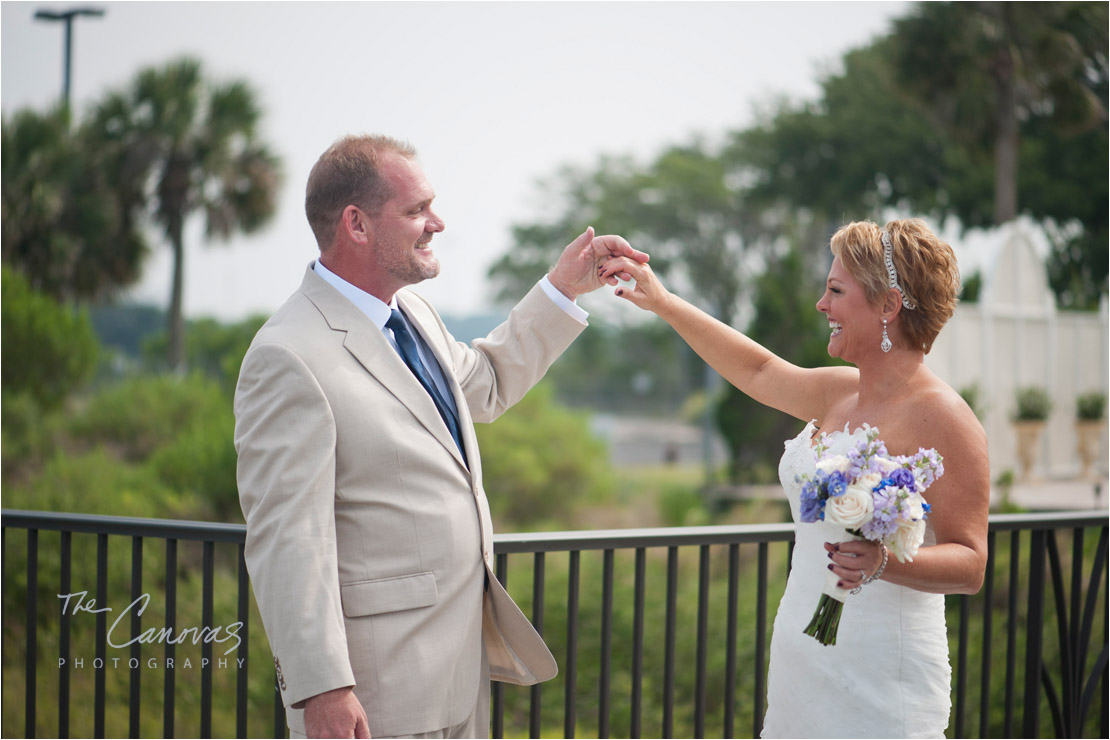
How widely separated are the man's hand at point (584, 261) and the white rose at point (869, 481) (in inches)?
37.9

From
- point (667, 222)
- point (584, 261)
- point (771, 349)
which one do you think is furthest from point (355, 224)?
point (667, 222)

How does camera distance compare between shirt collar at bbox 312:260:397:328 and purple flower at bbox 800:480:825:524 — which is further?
shirt collar at bbox 312:260:397:328

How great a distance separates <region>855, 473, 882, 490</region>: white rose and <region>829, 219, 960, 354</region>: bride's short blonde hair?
542mm

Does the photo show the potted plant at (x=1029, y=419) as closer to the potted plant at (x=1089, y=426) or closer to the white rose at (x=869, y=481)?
the potted plant at (x=1089, y=426)

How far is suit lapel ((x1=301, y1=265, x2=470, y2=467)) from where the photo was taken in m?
1.94

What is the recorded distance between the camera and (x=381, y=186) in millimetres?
2016

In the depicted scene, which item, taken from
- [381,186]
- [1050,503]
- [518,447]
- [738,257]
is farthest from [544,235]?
[381,186]

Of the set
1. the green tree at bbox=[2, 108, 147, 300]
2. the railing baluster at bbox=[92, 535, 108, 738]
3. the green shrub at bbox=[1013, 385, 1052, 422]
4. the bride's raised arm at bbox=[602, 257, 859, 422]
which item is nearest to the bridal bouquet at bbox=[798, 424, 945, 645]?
the bride's raised arm at bbox=[602, 257, 859, 422]

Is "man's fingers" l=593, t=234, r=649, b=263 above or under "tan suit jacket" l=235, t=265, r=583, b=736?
above

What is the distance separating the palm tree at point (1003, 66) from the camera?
569 inches

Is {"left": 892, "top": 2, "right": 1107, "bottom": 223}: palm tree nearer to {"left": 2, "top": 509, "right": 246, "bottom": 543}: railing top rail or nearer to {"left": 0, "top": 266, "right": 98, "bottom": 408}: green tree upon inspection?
{"left": 0, "top": 266, "right": 98, "bottom": 408}: green tree

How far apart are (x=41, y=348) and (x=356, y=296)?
12549 mm

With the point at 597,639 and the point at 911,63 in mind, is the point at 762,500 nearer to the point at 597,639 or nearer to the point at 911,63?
the point at 597,639

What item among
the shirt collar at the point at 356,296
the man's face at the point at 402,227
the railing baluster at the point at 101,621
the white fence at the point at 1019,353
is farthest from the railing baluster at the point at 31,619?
the white fence at the point at 1019,353
